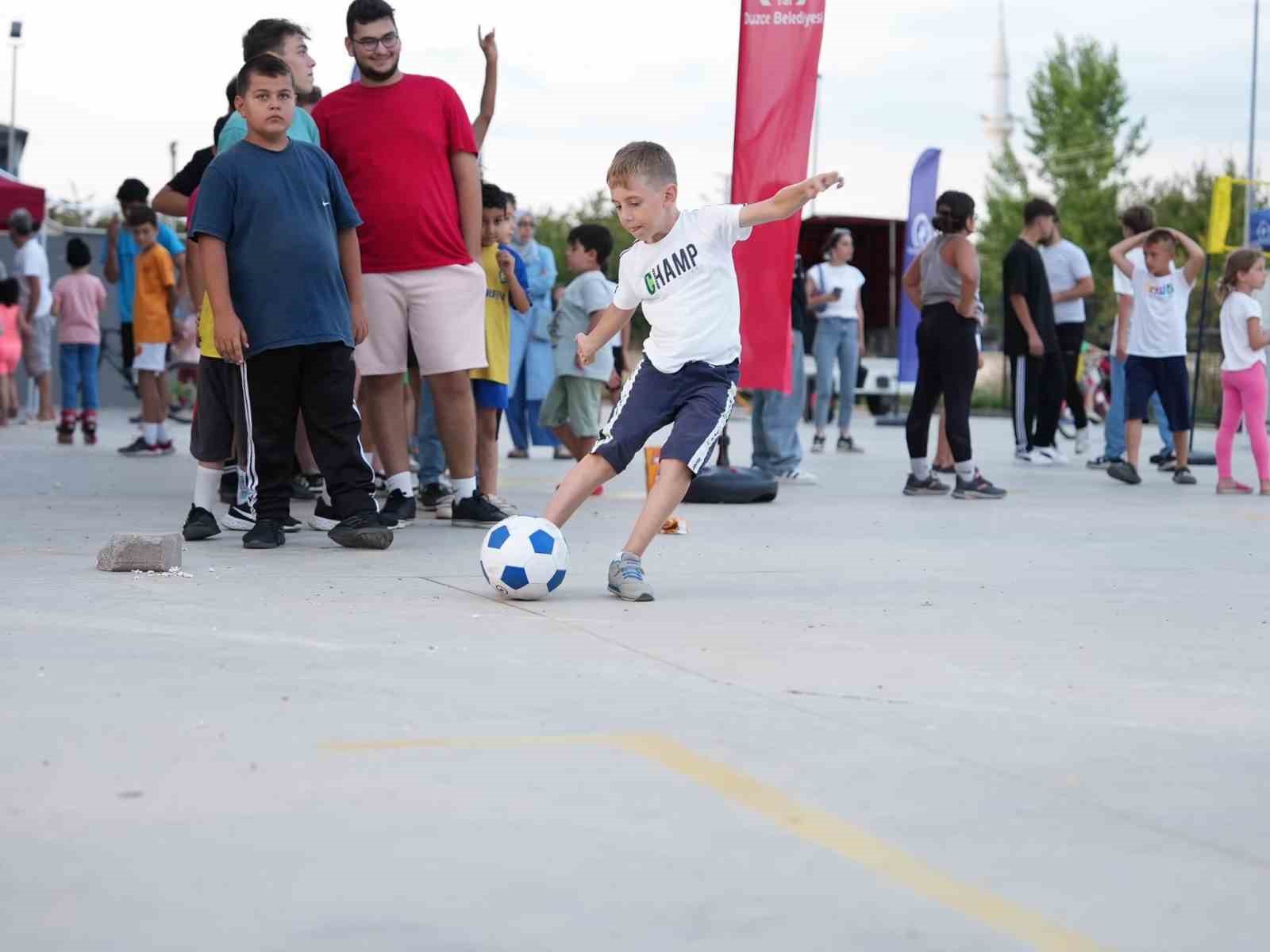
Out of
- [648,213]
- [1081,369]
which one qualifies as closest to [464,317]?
[648,213]

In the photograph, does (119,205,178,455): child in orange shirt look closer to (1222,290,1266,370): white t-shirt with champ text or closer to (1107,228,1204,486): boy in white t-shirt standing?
(1107,228,1204,486): boy in white t-shirt standing

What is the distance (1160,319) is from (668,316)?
7.15 meters

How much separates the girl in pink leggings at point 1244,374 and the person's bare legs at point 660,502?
6329 millimetres

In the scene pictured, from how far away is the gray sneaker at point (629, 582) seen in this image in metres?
5.99

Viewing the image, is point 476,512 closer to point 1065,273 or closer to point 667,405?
point 667,405

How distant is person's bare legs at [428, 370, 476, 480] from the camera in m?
8.23

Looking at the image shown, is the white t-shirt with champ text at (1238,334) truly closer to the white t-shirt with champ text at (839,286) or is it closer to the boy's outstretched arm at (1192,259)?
the boy's outstretched arm at (1192,259)

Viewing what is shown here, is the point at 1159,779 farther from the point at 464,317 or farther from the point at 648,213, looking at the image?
the point at 464,317

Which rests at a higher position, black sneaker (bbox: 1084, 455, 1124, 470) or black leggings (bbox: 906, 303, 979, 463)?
black leggings (bbox: 906, 303, 979, 463)

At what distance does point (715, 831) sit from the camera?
123 inches

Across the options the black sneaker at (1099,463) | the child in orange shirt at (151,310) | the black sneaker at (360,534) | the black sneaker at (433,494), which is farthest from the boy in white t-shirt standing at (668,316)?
the black sneaker at (1099,463)

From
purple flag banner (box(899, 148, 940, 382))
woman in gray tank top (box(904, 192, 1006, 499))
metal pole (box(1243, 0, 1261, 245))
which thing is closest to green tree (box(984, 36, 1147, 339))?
metal pole (box(1243, 0, 1261, 245))

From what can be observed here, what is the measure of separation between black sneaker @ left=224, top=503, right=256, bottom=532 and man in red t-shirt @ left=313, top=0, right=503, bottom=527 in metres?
0.75

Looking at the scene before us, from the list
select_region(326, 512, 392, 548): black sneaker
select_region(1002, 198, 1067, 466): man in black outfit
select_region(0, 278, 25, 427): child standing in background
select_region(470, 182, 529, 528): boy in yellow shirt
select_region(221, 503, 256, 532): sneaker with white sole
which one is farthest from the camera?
select_region(0, 278, 25, 427): child standing in background
